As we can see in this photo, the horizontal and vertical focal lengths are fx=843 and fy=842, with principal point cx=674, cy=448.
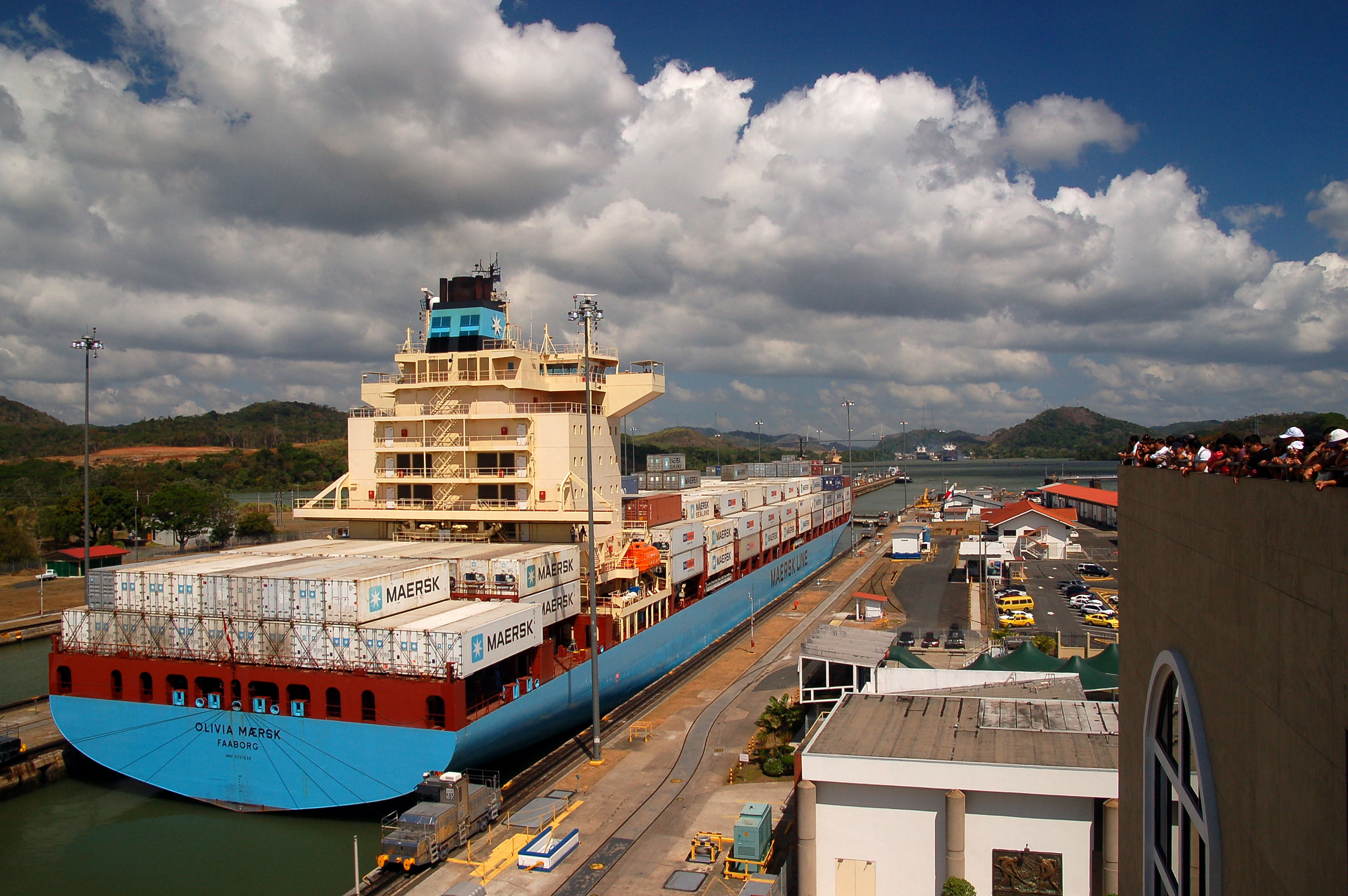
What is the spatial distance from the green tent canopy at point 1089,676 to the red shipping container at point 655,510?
51.3ft

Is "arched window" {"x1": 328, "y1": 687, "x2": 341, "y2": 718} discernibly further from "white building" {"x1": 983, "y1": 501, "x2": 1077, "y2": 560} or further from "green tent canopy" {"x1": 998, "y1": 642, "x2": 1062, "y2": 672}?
"white building" {"x1": 983, "y1": 501, "x2": 1077, "y2": 560}

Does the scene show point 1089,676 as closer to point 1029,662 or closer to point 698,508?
point 1029,662

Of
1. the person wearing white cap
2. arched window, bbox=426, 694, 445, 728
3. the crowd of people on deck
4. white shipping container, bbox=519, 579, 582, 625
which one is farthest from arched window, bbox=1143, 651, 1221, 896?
white shipping container, bbox=519, 579, 582, 625

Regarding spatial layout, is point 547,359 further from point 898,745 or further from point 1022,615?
point 1022,615

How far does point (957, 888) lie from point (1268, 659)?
9030 millimetres

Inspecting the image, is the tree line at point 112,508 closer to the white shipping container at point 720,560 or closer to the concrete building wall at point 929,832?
the white shipping container at point 720,560

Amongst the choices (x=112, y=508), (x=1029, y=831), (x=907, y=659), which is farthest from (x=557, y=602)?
(x=112, y=508)

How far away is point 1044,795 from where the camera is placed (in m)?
14.4

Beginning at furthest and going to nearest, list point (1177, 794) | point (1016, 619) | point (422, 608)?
1. point (1016, 619)
2. point (422, 608)
3. point (1177, 794)

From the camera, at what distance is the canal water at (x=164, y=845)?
18.2 meters

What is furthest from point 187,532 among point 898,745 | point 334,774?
point 898,745

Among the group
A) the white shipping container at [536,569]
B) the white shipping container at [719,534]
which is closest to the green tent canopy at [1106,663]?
the white shipping container at [536,569]

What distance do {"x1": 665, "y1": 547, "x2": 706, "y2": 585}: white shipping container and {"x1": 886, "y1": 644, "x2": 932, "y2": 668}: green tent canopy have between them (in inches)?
371

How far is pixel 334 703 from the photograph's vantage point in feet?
64.8
